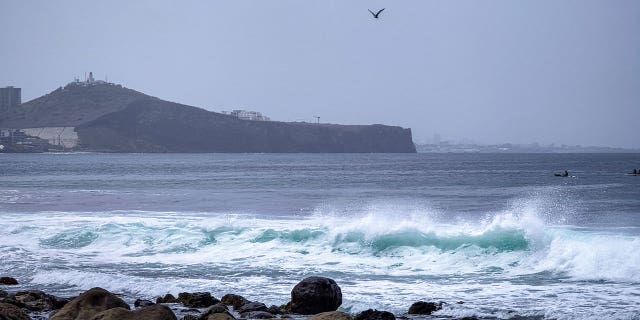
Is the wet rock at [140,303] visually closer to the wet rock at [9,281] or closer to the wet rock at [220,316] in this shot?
the wet rock at [220,316]

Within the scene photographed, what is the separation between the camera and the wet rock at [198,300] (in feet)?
49.3

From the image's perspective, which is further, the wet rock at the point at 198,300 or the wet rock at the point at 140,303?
the wet rock at the point at 198,300

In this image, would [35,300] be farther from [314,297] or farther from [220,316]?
[314,297]

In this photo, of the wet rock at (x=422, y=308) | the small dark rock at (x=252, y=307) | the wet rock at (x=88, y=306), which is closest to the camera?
the wet rock at (x=88, y=306)

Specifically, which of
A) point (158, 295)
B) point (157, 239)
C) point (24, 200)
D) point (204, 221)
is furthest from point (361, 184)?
point (158, 295)

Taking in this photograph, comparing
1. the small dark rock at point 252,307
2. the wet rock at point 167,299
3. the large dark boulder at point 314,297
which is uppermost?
the large dark boulder at point 314,297

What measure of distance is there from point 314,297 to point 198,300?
7.51ft

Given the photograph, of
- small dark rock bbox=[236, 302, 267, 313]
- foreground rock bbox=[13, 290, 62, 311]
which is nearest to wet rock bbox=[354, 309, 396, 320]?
small dark rock bbox=[236, 302, 267, 313]

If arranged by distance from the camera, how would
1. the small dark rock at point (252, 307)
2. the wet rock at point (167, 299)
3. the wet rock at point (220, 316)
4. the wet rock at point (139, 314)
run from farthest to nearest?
the wet rock at point (167, 299) → the small dark rock at point (252, 307) → the wet rock at point (220, 316) → the wet rock at point (139, 314)

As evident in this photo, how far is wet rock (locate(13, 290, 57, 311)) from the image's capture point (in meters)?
14.5

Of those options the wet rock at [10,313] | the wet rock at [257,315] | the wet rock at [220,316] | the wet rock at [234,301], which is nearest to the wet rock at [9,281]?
the wet rock at [234,301]

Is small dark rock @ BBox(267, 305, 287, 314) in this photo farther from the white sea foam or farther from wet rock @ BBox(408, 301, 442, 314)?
wet rock @ BBox(408, 301, 442, 314)

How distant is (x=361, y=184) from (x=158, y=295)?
4876 centimetres

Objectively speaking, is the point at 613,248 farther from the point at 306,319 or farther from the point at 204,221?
the point at 204,221
